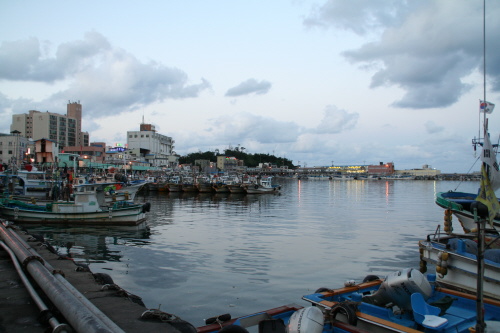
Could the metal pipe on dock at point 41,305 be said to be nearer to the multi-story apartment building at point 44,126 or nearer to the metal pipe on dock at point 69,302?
the metal pipe on dock at point 69,302

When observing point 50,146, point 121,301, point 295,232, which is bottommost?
point 295,232

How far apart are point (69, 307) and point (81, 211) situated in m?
24.1

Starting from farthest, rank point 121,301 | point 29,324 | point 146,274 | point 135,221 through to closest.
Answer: point 135,221, point 146,274, point 121,301, point 29,324

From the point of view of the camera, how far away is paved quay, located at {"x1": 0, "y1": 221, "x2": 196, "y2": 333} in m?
5.58

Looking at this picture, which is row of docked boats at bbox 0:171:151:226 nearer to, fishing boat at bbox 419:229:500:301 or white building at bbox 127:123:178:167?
fishing boat at bbox 419:229:500:301

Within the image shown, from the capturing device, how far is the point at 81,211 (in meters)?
27.9

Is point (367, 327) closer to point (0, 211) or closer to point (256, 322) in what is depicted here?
point (256, 322)

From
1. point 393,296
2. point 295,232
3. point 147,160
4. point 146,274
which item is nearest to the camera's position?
point 393,296

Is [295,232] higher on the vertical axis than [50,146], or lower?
lower

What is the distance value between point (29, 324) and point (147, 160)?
131547mm

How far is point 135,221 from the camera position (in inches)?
1121

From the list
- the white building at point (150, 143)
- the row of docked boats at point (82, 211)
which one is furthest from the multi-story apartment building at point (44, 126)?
the row of docked boats at point (82, 211)

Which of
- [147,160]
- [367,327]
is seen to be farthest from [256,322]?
[147,160]

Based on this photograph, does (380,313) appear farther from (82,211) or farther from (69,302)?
(82,211)
